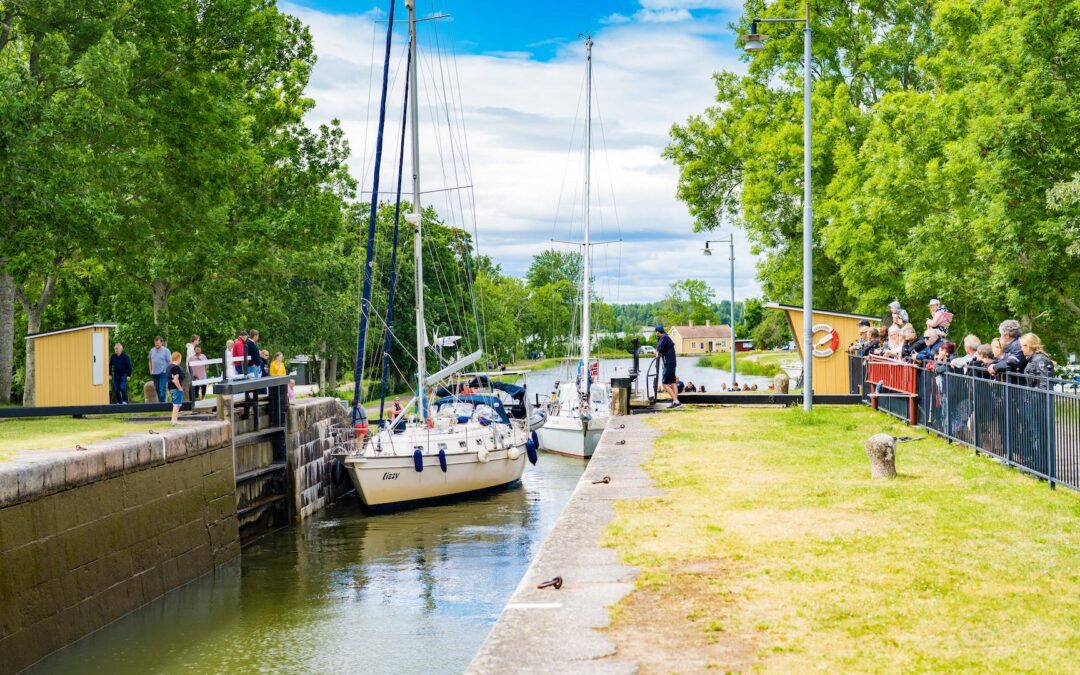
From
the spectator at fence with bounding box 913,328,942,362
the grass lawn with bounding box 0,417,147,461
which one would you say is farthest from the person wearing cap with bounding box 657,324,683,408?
the grass lawn with bounding box 0,417,147,461

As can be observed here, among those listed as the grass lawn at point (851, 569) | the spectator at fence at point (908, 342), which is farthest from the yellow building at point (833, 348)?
the grass lawn at point (851, 569)

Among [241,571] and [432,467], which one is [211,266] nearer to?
[432,467]

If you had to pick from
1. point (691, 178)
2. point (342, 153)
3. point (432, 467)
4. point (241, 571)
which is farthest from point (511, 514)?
point (691, 178)

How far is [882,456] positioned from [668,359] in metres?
12.4

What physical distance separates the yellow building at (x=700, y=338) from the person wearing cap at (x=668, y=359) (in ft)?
512

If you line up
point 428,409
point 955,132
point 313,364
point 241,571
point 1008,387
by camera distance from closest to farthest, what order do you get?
point 1008,387
point 241,571
point 428,409
point 955,132
point 313,364

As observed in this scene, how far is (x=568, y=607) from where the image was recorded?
7.69 metres

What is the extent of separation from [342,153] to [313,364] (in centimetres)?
2698

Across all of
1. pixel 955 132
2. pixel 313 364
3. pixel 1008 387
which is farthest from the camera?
pixel 313 364

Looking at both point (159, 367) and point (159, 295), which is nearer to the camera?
point (159, 367)

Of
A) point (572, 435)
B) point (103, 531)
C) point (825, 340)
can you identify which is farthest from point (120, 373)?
point (825, 340)

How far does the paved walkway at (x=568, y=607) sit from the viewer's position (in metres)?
6.48

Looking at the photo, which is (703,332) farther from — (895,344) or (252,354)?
(895,344)

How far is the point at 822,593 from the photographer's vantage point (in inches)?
308
